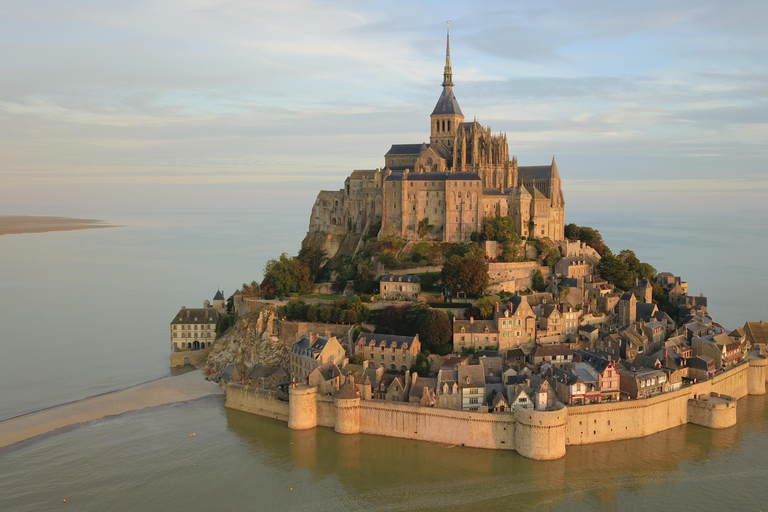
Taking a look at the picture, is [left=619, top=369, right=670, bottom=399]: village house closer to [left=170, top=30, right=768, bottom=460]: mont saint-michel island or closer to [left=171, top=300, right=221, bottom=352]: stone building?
[left=170, top=30, right=768, bottom=460]: mont saint-michel island

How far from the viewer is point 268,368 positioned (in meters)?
36.3

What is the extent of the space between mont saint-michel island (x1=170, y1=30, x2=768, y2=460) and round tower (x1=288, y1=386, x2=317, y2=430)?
7 cm

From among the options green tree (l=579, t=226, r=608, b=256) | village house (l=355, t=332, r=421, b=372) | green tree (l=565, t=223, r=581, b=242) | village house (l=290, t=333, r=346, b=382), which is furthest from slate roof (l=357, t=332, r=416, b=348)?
green tree (l=565, t=223, r=581, b=242)

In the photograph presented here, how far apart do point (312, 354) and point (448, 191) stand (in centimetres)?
1818

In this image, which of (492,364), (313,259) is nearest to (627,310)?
(492,364)

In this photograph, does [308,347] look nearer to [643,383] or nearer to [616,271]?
[643,383]

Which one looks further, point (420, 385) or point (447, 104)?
point (447, 104)

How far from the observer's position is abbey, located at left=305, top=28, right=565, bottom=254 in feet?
153

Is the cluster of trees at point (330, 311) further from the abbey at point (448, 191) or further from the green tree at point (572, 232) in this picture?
the green tree at point (572, 232)

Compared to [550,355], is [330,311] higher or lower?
higher

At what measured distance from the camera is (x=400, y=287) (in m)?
41.2

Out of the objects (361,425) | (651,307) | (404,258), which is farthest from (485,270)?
(361,425)

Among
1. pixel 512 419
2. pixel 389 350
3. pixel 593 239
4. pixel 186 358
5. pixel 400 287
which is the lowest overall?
pixel 512 419

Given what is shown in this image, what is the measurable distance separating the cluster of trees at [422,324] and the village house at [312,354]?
151 inches
